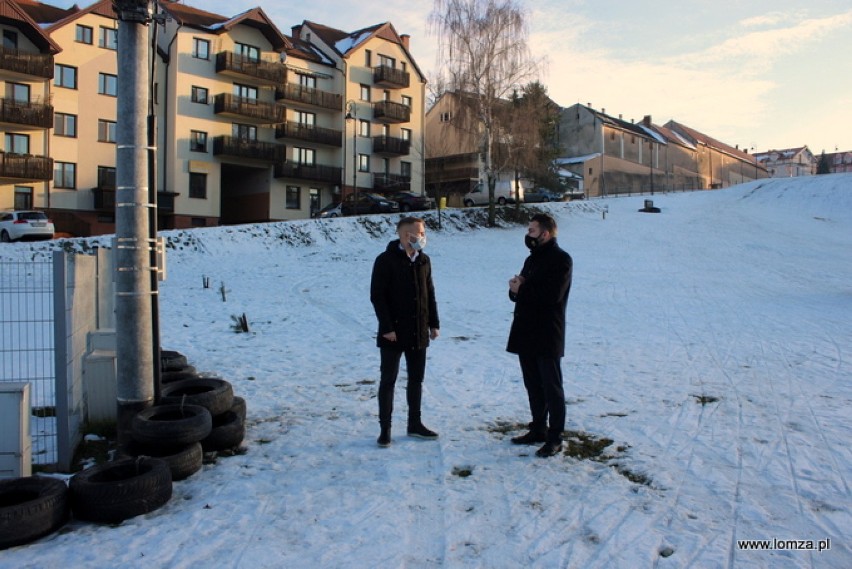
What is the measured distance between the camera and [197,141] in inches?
1411

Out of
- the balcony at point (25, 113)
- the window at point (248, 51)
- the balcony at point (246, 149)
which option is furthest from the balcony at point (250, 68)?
the balcony at point (25, 113)

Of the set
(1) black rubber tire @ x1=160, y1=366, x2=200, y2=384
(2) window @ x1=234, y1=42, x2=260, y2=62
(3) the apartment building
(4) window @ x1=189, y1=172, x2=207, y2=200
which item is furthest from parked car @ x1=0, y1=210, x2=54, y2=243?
(1) black rubber tire @ x1=160, y1=366, x2=200, y2=384

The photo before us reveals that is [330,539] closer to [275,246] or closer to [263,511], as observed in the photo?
[263,511]

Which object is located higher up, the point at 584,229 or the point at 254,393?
the point at 584,229

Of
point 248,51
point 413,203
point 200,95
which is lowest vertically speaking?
point 413,203

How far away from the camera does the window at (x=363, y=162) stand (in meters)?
43.3

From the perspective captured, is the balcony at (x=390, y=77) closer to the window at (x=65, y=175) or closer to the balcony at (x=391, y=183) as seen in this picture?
the balcony at (x=391, y=183)

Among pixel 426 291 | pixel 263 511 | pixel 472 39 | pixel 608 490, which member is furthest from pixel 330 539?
pixel 472 39

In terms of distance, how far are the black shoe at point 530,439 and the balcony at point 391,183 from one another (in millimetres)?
39360

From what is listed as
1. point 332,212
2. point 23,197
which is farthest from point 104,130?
point 332,212

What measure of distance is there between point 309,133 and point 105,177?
1226cm

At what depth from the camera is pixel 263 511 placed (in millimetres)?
4141

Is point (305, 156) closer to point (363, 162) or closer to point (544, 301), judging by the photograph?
point (363, 162)

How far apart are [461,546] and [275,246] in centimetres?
2159
